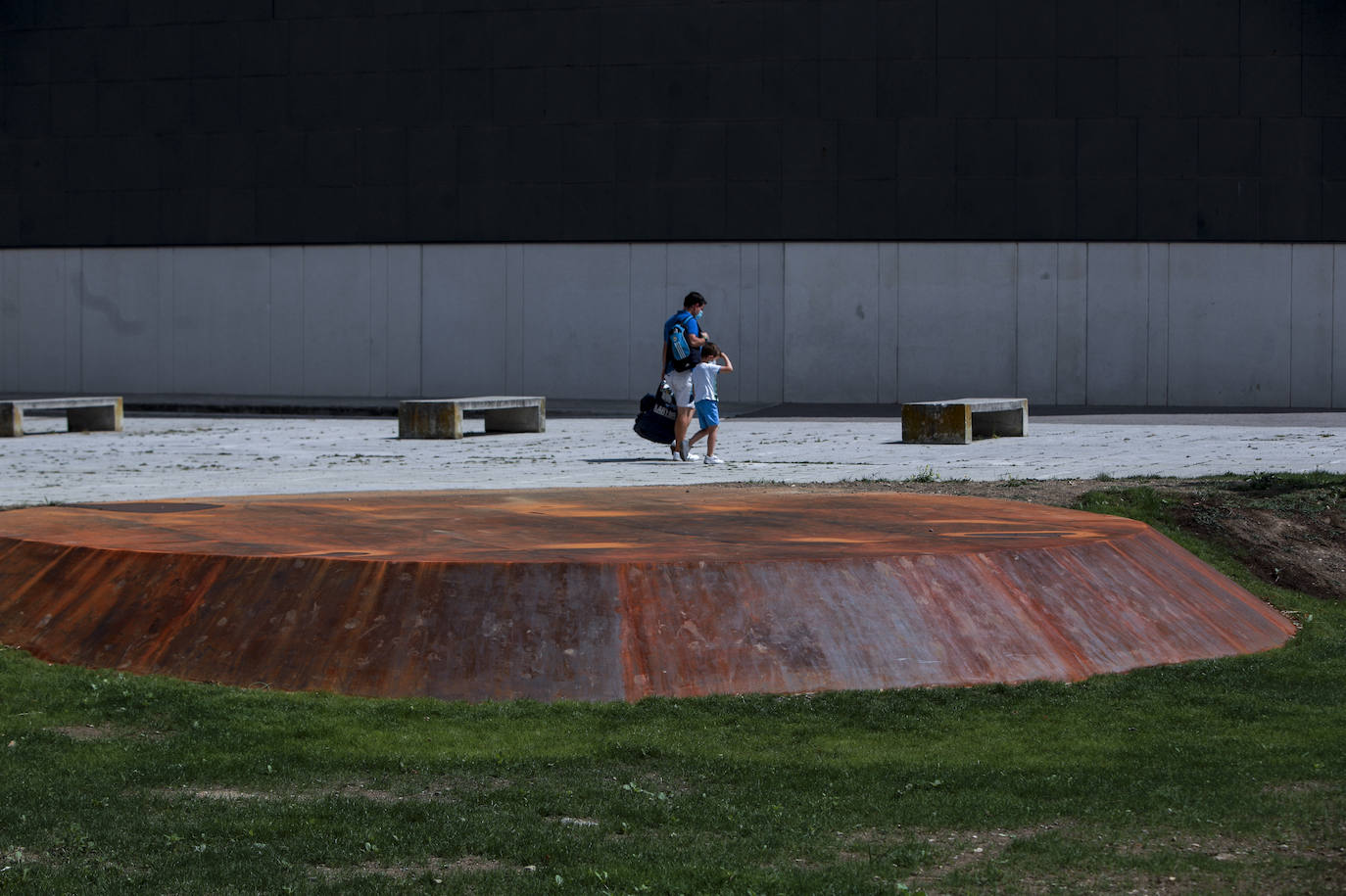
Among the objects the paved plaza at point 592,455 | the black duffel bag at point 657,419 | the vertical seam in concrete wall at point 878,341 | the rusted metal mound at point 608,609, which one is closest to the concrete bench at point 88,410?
the paved plaza at point 592,455

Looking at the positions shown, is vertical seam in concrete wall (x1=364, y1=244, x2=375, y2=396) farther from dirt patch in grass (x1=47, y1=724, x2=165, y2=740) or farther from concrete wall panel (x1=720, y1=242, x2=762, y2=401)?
dirt patch in grass (x1=47, y1=724, x2=165, y2=740)

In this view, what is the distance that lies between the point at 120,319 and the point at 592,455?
1953 cm

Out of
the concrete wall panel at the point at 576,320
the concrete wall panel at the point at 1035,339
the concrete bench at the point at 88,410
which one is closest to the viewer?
the concrete bench at the point at 88,410

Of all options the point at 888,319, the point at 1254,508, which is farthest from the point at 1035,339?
the point at 1254,508

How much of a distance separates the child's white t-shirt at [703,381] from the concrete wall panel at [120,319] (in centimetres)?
2073

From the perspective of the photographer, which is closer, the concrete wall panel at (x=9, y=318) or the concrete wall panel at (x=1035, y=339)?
the concrete wall panel at (x=1035, y=339)

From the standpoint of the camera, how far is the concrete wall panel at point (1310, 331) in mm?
28953

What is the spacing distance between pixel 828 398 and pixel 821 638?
78.7 feet

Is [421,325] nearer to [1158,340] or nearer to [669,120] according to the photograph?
[669,120]

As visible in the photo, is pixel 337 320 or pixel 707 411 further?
pixel 337 320

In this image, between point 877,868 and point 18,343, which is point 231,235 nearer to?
point 18,343

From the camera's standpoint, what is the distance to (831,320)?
101ft

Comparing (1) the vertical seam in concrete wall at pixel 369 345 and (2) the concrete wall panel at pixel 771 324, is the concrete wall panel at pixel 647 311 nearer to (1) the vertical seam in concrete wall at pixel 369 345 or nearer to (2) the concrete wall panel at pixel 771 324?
(2) the concrete wall panel at pixel 771 324

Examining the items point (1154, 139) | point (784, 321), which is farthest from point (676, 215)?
point (1154, 139)
